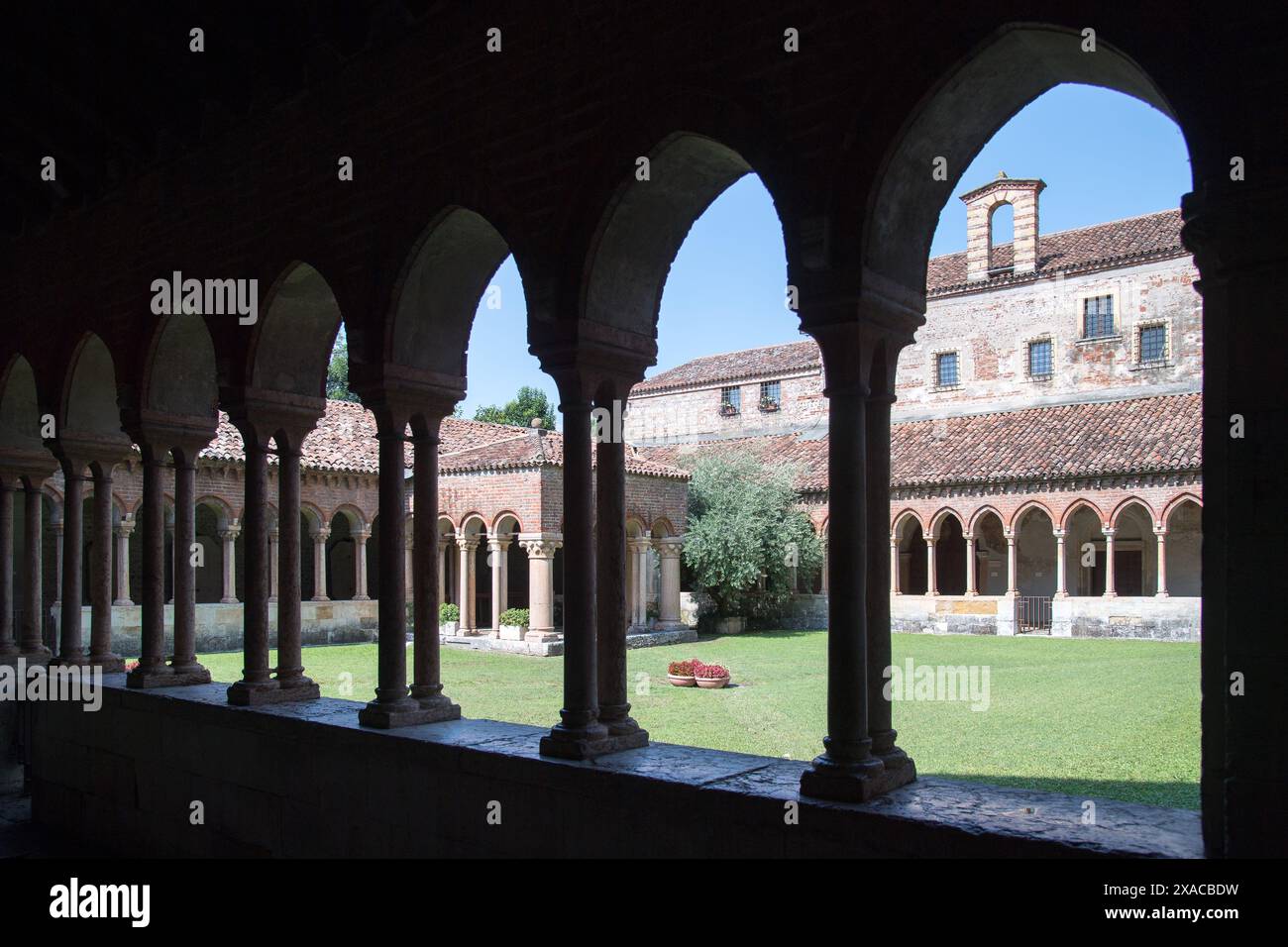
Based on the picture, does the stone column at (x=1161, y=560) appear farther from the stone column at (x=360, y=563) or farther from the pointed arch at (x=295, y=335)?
the pointed arch at (x=295, y=335)

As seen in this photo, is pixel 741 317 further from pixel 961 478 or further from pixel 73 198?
pixel 73 198

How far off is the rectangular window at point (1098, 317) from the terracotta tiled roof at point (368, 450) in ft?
36.1

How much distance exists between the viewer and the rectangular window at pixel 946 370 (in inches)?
1169

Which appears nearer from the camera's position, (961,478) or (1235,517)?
(1235,517)

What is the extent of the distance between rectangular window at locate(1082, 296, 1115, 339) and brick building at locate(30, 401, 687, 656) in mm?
11094

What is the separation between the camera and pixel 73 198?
29.2 ft

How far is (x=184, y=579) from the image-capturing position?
316 inches

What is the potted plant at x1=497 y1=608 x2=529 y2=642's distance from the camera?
20922 mm

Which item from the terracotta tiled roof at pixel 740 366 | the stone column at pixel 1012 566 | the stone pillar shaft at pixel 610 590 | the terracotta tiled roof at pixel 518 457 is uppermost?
the terracotta tiled roof at pixel 740 366

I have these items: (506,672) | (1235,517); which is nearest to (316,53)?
(1235,517)

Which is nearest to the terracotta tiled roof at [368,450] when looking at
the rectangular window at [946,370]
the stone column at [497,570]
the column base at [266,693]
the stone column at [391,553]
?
the stone column at [497,570]

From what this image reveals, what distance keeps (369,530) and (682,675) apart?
33.3 feet

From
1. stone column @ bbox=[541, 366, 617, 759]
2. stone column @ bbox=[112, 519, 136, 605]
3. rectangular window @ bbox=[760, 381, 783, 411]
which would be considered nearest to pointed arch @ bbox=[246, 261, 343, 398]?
stone column @ bbox=[541, 366, 617, 759]
